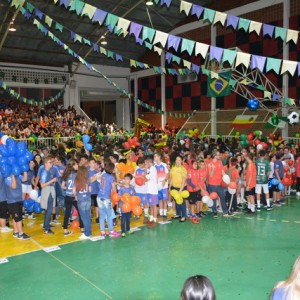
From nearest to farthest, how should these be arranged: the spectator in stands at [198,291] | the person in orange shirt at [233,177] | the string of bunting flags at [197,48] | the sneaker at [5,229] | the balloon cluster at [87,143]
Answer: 1. the spectator in stands at [198,291]
2. the string of bunting flags at [197,48]
3. the sneaker at [5,229]
4. the person in orange shirt at [233,177]
5. the balloon cluster at [87,143]

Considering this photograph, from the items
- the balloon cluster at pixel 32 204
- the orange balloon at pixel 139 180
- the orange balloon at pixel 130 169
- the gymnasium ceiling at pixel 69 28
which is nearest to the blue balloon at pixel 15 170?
the balloon cluster at pixel 32 204

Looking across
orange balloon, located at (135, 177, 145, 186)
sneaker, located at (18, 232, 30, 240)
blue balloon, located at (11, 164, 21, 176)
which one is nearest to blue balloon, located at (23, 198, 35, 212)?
sneaker, located at (18, 232, 30, 240)

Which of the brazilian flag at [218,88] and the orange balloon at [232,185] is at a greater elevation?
the brazilian flag at [218,88]

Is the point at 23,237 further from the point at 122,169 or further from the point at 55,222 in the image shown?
the point at 122,169

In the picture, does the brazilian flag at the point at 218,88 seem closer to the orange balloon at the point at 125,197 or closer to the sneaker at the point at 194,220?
the sneaker at the point at 194,220

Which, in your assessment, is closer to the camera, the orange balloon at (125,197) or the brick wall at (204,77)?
the orange balloon at (125,197)

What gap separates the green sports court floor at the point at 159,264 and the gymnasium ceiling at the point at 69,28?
45.5ft

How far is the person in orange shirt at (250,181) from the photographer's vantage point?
7.84 meters

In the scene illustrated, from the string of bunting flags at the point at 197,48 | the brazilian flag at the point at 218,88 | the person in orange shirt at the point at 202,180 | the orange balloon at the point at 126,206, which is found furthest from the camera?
the brazilian flag at the point at 218,88

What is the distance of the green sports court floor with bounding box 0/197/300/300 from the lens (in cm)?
430

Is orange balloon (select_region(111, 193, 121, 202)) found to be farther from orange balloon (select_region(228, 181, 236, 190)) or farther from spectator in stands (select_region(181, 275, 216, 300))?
spectator in stands (select_region(181, 275, 216, 300))

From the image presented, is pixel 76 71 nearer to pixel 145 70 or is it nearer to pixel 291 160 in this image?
pixel 145 70

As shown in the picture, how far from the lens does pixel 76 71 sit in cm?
2398

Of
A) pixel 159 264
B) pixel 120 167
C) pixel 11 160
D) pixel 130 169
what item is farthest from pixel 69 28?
pixel 159 264
